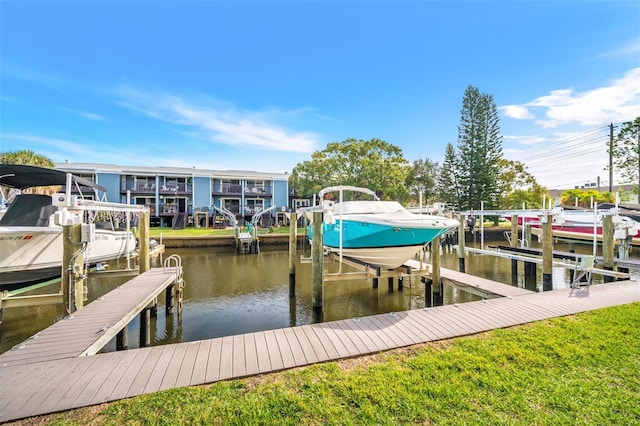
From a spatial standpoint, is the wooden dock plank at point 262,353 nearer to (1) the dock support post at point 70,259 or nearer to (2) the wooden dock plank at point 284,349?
(2) the wooden dock plank at point 284,349

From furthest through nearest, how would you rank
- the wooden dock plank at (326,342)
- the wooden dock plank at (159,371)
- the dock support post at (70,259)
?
the dock support post at (70,259), the wooden dock plank at (326,342), the wooden dock plank at (159,371)

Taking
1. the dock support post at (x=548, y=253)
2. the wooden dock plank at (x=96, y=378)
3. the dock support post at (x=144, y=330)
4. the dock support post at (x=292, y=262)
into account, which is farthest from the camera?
the dock support post at (x=292, y=262)

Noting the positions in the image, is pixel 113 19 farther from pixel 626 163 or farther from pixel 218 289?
pixel 626 163

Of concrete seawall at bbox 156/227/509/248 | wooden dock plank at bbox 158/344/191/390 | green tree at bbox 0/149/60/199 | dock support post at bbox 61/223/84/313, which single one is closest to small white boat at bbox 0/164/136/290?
dock support post at bbox 61/223/84/313

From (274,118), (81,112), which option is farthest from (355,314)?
(81,112)

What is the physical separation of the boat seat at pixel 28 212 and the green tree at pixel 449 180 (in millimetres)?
32371

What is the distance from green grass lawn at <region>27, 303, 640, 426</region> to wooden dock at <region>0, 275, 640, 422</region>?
17cm

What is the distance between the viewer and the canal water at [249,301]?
20.9 feet

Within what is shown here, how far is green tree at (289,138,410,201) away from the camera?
24.5m

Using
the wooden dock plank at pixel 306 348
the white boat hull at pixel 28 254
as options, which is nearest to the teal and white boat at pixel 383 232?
the wooden dock plank at pixel 306 348

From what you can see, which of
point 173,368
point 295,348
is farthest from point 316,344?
point 173,368

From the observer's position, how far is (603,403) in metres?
2.47

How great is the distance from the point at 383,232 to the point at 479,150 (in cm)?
2878

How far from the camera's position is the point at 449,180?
31.9 meters
